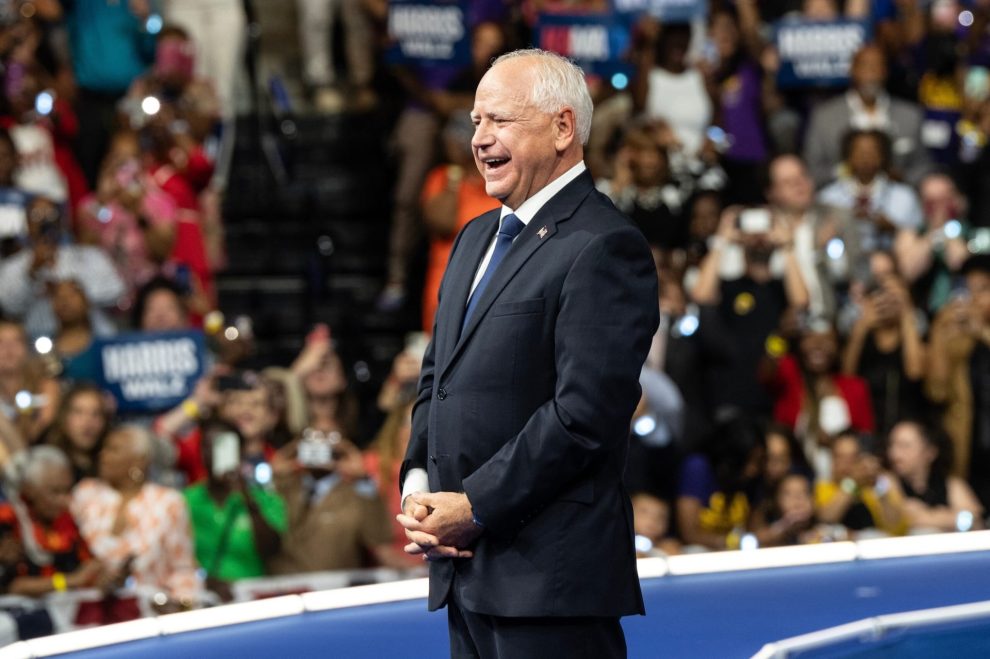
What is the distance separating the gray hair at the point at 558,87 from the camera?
8.76 feet

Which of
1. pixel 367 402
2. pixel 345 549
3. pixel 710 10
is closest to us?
pixel 345 549

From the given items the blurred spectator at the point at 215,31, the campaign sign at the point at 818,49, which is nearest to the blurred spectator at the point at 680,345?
the campaign sign at the point at 818,49

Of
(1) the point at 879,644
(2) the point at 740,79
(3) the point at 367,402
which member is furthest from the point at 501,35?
(1) the point at 879,644

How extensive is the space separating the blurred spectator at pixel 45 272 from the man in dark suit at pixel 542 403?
3.73 meters

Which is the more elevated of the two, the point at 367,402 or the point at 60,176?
the point at 60,176

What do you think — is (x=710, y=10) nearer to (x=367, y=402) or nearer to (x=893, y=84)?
(x=893, y=84)

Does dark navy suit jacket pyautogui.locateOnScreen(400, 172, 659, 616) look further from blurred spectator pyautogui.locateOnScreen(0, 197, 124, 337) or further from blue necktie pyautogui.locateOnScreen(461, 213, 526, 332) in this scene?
blurred spectator pyautogui.locateOnScreen(0, 197, 124, 337)

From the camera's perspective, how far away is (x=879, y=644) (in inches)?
143

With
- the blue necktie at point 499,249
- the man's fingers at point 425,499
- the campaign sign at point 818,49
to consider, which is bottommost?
the man's fingers at point 425,499

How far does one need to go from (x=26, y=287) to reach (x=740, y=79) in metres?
Result: 3.55

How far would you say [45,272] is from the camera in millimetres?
6199

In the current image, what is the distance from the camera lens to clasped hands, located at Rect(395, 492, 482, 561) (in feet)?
8.80

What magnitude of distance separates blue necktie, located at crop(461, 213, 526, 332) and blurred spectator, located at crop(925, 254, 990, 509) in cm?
423

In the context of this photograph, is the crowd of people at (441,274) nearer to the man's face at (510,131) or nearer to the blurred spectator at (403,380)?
the blurred spectator at (403,380)
